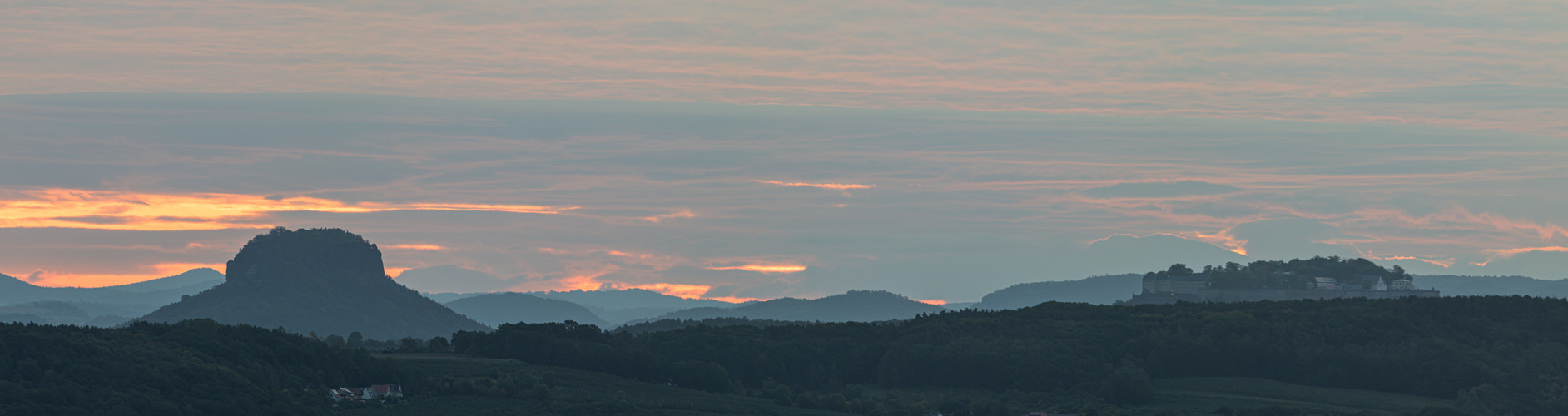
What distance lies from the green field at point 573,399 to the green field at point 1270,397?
46.2 metres

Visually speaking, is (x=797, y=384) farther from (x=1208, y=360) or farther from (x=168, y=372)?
(x=168, y=372)

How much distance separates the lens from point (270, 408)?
127m

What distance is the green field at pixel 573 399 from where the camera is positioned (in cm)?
14212

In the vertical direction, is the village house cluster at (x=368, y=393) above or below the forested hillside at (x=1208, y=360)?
below

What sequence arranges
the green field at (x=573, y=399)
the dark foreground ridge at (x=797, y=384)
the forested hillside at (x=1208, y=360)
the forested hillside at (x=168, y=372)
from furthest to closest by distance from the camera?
the forested hillside at (x=1208, y=360) → the green field at (x=573, y=399) → the dark foreground ridge at (x=797, y=384) → the forested hillside at (x=168, y=372)

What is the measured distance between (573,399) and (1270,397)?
84399 mm

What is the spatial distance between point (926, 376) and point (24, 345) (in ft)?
373

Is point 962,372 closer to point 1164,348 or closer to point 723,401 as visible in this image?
point 1164,348

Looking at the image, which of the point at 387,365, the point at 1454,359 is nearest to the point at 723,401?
the point at 387,365

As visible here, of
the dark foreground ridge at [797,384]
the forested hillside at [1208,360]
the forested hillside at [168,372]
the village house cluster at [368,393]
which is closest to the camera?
the forested hillside at [168,372]

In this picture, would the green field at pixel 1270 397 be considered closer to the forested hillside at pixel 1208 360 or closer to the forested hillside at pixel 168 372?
the forested hillside at pixel 1208 360

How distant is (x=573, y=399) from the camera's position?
153m

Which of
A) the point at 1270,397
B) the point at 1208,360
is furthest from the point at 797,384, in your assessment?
the point at 1270,397

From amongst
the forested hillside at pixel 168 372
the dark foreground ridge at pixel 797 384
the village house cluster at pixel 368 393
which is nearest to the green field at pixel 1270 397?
the dark foreground ridge at pixel 797 384
